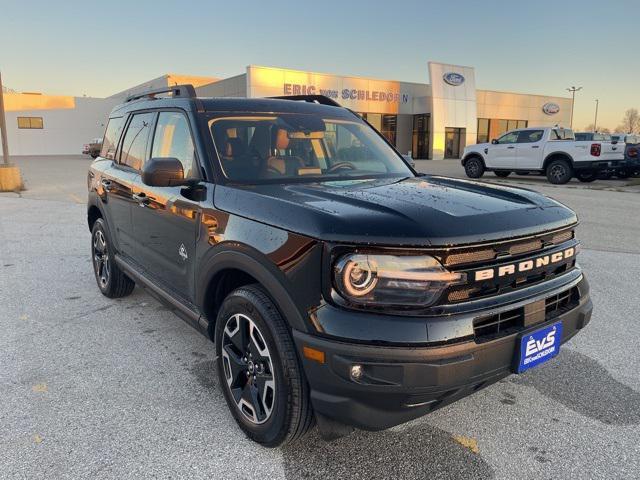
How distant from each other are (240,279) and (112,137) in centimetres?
297

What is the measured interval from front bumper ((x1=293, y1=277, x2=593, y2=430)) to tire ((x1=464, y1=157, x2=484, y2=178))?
17911 millimetres

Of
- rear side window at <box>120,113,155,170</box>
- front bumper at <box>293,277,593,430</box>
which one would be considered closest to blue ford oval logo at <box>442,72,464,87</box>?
rear side window at <box>120,113,155,170</box>

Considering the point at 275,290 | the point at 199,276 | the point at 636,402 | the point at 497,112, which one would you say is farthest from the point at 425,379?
the point at 497,112

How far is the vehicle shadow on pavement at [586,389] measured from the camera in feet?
9.67

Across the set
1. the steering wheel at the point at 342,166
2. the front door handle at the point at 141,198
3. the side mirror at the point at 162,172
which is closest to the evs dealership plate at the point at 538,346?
the steering wheel at the point at 342,166

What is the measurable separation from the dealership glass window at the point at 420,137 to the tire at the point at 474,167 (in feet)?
57.3

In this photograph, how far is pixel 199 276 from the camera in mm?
2986

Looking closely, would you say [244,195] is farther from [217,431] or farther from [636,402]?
[636,402]

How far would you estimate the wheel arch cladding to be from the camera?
2283 millimetres

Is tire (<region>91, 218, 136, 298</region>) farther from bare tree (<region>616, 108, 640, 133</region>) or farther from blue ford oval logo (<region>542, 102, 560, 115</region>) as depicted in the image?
bare tree (<region>616, 108, 640, 133</region>)

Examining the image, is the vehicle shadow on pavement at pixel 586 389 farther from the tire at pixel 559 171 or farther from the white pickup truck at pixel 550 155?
the tire at pixel 559 171

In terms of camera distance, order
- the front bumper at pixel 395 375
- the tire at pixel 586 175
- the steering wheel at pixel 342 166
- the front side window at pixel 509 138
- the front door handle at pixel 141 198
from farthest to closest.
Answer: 1. the front side window at pixel 509 138
2. the tire at pixel 586 175
3. the front door handle at pixel 141 198
4. the steering wheel at pixel 342 166
5. the front bumper at pixel 395 375

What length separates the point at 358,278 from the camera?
6.94ft

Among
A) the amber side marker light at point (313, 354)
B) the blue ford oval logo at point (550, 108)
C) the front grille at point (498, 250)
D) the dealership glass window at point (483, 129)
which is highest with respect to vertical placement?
the blue ford oval logo at point (550, 108)
